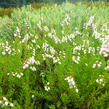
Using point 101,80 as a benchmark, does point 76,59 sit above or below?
above

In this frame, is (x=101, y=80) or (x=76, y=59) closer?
(x=101, y=80)

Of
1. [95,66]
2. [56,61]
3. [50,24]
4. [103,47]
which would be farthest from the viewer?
[50,24]

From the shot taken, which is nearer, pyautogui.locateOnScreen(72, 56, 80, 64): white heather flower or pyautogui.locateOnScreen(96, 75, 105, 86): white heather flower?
pyautogui.locateOnScreen(96, 75, 105, 86): white heather flower

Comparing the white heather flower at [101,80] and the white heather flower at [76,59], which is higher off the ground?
the white heather flower at [76,59]

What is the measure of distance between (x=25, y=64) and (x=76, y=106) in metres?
0.67

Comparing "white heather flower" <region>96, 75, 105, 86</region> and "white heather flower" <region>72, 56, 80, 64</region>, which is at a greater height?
"white heather flower" <region>72, 56, 80, 64</region>

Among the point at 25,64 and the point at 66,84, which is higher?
the point at 25,64

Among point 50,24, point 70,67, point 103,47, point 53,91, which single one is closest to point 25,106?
point 53,91

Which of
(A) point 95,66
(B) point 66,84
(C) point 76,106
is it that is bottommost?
(C) point 76,106

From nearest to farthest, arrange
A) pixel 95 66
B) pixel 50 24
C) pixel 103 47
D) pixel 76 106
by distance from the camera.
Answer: pixel 103 47, pixel 95 66, pixel 76 106, pixel 50 24

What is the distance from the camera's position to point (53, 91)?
3.15 m

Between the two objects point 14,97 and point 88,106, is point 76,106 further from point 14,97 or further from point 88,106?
point 14,97

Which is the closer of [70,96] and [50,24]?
[70,96]

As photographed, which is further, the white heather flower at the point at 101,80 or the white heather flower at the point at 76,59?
the white heather flower at the point at 76,59
